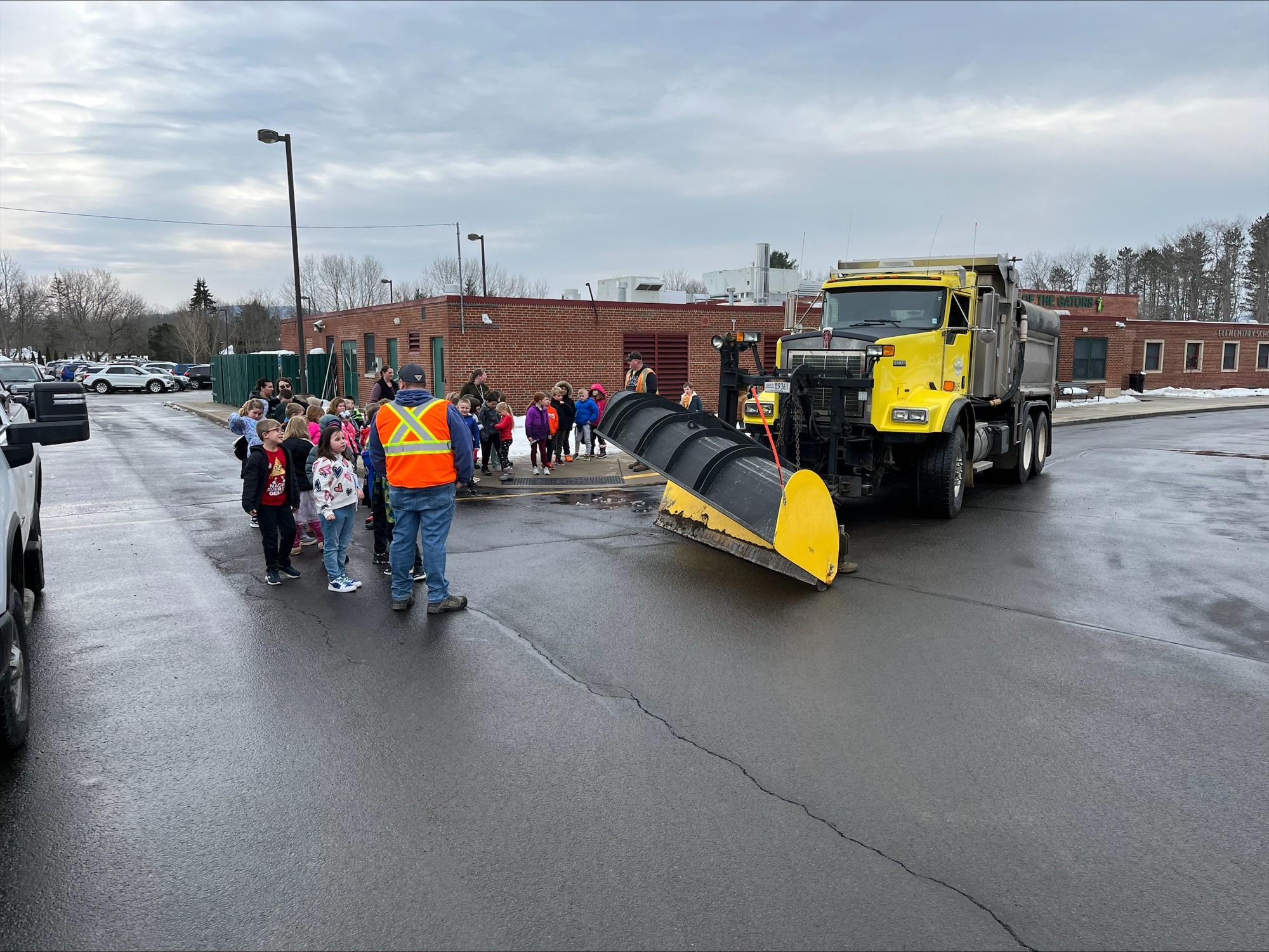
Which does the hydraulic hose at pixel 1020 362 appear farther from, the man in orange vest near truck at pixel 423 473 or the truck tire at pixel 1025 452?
the man in orange vest near truck at pixel 423 473

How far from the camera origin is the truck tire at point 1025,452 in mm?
13711

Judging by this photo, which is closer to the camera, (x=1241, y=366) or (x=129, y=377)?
(x=1241, y=366)

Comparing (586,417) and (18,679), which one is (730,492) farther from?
(586,417)

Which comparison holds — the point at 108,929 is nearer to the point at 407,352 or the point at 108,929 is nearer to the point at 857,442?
the point at 857,442

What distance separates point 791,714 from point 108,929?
3318 mm

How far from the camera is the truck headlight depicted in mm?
10070

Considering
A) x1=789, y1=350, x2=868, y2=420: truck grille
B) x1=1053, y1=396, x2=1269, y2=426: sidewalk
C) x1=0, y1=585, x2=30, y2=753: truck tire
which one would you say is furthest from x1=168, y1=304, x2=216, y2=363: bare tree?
x1=0, y1=585, x2=30, y2=753: truck tire

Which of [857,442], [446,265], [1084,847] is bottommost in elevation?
[1084,847]

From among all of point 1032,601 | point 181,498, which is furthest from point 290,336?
point 1032,601

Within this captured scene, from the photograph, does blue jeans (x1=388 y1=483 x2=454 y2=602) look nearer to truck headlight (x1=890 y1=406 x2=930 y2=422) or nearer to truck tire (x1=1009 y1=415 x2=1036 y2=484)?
truck headlight (x1=890 y1=406 x2=930 y2=422)

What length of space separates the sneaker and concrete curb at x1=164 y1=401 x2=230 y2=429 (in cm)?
2039

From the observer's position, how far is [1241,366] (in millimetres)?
42969

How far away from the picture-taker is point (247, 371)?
33562mm

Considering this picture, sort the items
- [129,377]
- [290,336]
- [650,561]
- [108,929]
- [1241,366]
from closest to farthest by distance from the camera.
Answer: [108,929], [650,561], [290,336], [1241,366], [129,377]
